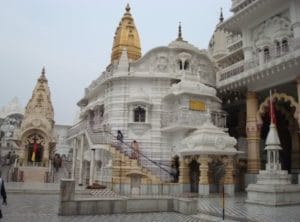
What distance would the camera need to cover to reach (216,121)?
81.8 ft

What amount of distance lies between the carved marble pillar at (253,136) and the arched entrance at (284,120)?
0.52 metres

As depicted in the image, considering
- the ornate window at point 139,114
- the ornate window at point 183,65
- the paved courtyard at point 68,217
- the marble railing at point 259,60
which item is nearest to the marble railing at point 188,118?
the ornate window at point 139,114

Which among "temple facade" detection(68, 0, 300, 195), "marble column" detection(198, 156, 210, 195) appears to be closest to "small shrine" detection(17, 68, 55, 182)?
"temple facade" detection(68, 0, 300, 195)

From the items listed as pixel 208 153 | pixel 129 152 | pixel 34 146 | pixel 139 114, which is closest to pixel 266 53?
pixel 208 153

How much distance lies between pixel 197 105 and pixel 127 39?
31.5 ft

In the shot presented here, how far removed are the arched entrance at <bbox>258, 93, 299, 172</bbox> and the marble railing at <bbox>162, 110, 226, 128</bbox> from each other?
3.03 metres

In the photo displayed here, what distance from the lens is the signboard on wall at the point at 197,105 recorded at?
78.2 feet

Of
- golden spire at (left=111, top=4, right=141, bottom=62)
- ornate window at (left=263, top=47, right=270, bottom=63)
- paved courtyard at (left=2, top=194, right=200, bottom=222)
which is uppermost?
golden spire at (left=111, top=4, right=141, bottom=62)

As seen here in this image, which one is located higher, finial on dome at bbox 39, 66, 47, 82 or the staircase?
finial on dome at bbox 39, 66, 47, 82

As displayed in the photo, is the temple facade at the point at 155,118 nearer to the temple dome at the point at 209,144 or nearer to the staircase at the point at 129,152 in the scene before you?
the staircase at the point at 129,152

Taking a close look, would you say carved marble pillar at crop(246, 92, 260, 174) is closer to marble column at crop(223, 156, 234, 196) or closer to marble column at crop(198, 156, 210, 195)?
marble column at crop(223, 156, 234, 196)

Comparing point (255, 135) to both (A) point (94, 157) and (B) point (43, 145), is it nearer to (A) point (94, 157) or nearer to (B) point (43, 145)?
(A) point (94, 157)

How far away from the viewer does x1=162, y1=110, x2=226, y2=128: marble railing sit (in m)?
23.0

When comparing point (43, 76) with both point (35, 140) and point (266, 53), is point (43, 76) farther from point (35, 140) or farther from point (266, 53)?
point (266, 53)
